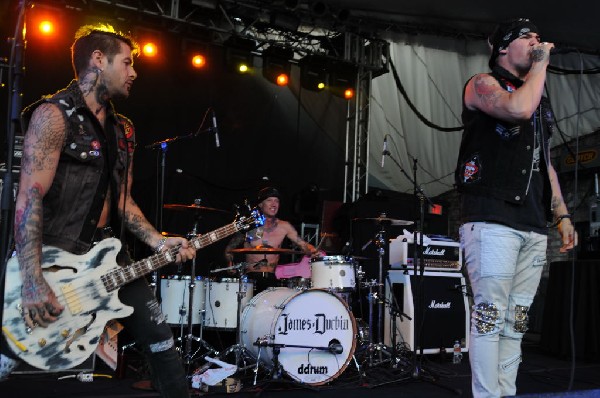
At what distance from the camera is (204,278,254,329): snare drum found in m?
6.38

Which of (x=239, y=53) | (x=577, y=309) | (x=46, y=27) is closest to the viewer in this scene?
(x=577, y=309)

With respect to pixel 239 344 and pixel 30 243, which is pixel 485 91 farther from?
pixel 239 344

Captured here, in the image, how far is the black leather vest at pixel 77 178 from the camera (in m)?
2.62

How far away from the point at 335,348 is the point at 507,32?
344cm

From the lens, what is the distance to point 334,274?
5844 millimetres

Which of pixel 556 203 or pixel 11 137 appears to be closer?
pixel 11 137

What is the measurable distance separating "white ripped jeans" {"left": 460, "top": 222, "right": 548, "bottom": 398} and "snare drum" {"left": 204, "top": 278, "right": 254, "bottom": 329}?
3.83m

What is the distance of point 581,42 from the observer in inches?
325

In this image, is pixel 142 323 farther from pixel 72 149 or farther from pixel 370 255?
pixel 370 255

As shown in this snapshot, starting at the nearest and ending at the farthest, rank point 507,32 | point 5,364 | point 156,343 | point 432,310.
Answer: point 5,364
point 156,343
point 507,32
point 432,310

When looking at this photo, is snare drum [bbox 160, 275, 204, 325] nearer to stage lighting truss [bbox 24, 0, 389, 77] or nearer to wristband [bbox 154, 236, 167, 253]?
wristband [bbox 154, 236, 167, 253]

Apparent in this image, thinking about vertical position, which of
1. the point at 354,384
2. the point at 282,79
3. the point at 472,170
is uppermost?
the point at 282,79

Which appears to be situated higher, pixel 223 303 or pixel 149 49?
pixel 149 49

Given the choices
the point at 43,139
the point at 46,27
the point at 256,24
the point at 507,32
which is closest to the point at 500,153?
the point at 507,32
